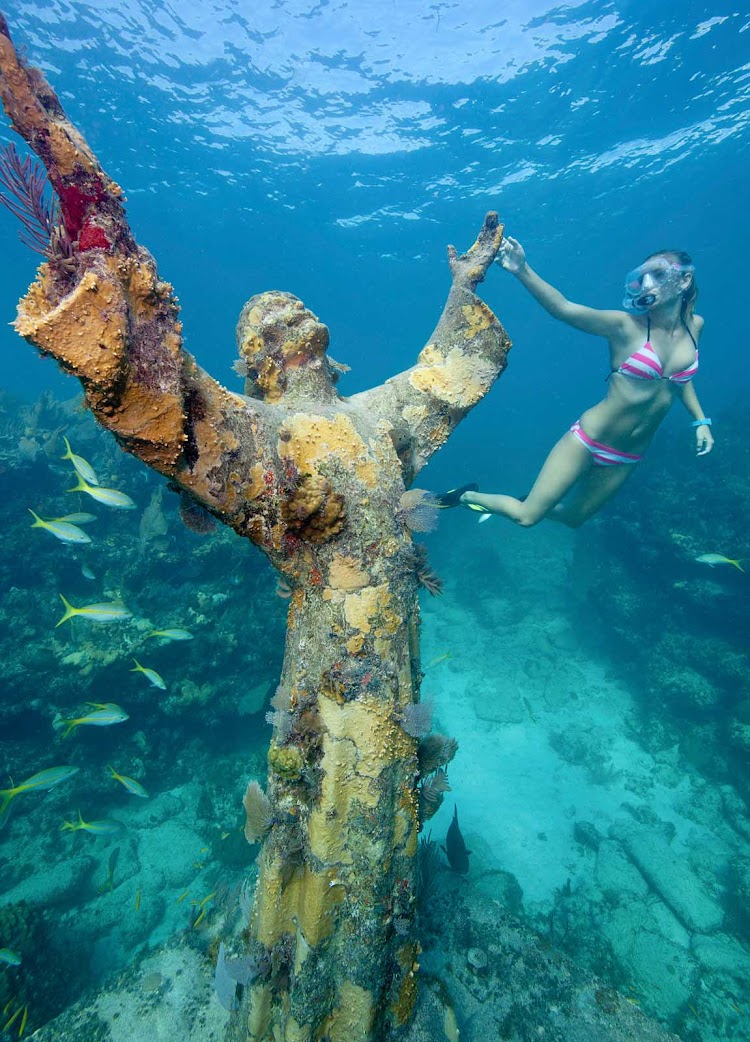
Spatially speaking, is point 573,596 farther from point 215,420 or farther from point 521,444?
point 521,444

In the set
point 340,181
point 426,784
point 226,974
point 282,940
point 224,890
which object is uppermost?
point 340,181

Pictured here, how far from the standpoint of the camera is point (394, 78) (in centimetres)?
1938

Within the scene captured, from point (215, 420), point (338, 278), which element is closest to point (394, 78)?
point (215, 420)

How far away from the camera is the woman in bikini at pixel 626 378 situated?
510 cm

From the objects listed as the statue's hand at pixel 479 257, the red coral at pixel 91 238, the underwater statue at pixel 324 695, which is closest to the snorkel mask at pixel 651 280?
the statue's hand at pixel 479 257

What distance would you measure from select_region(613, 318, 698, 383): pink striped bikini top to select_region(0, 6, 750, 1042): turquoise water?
6778 mm

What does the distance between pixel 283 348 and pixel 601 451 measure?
479cm

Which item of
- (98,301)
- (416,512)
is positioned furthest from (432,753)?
(98,301)

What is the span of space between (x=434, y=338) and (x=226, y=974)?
15.3 feet

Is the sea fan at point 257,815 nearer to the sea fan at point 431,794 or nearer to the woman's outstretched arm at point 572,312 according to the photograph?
the sea fan at point 431,794

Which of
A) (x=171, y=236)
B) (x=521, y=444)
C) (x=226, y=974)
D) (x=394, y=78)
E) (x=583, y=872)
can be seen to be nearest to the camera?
(x=226, y=974)

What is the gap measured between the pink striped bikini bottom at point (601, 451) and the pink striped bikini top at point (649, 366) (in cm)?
94

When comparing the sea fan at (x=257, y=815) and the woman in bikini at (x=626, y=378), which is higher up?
the woman in bikini at (x=626, y=378)

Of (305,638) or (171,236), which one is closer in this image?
(305,638)
